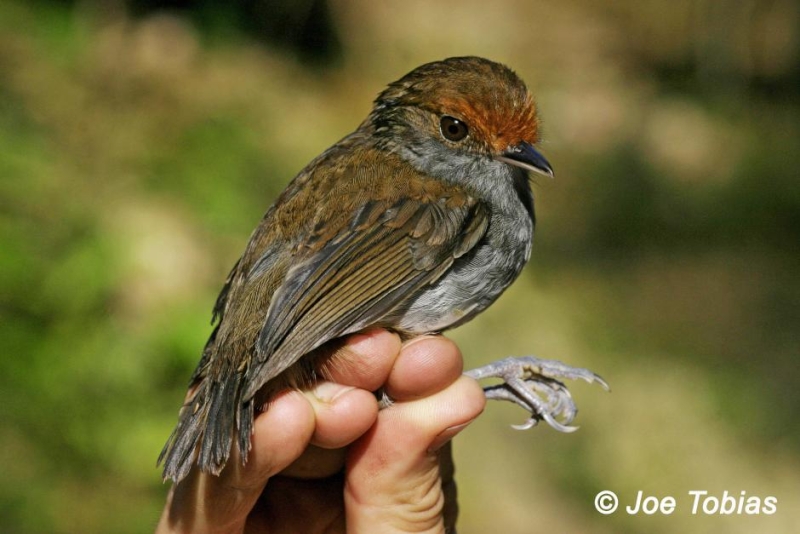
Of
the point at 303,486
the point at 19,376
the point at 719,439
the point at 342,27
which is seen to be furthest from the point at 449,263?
the point at 342,27

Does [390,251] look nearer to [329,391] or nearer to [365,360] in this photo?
[365,360]

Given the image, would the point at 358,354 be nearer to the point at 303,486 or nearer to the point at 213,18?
the point at 303,486

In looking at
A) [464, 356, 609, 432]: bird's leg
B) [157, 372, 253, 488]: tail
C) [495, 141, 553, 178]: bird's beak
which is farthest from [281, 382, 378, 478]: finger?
[495, 141, 553, 178]: bird's beak

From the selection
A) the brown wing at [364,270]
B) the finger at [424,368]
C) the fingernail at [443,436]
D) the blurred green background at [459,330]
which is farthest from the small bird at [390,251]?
the blurred green background at [459,330]

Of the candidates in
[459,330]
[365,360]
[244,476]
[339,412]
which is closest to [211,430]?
[244,476]

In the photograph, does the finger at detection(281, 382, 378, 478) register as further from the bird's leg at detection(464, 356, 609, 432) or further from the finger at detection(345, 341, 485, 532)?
the bird's leg at detection(464, 356, 609, 432)
